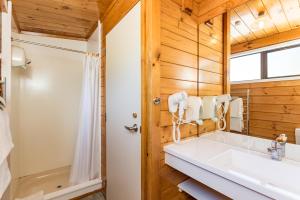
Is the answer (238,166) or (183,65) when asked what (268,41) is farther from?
(238,166)

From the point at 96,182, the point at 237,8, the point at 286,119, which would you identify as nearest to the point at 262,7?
the point at 237,8

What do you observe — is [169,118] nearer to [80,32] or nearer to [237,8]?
[237,8]

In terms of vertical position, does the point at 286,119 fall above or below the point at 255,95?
below

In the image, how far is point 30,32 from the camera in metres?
2.24

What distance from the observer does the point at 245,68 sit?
116 cm

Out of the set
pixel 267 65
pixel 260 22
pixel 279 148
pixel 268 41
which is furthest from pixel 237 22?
pixel 279 148

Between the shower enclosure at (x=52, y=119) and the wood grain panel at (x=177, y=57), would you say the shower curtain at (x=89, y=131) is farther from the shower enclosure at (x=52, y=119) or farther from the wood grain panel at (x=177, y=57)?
the wood grain panel at (x=177, y=57)

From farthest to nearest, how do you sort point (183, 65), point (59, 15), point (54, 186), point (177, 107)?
point (54, 186), point (59, 15), point (183, 65), point (177, 107)

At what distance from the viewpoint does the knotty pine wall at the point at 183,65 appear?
114cm

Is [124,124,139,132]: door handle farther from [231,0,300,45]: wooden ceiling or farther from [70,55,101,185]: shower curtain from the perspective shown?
[231,0,300,45]: wooden ceiling

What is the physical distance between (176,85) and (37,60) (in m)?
2.20

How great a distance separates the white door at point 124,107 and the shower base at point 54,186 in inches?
11.4

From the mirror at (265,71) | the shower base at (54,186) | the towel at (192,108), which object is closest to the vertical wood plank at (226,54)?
the mirror at (265,71)

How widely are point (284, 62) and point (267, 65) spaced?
0.29 feet
